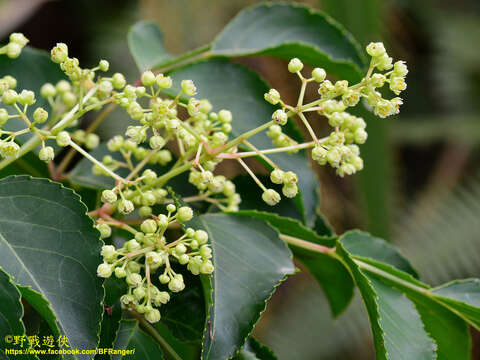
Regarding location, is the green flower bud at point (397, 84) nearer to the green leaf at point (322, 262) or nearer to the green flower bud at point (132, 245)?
the green leaf at point (322, 262)

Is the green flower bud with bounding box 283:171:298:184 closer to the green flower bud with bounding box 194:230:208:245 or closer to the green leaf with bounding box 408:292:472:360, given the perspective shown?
the green flower bud with bounding box 194:230:208:245

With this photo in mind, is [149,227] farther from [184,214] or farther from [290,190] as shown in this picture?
[290,190]

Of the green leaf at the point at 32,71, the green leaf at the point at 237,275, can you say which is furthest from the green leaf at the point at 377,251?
the green leaf at the point at 32,71

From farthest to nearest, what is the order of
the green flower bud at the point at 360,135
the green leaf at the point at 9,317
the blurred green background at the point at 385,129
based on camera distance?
the blurred green background at the point at 385,129, the green flower bud at the point at 360,135, the green leaf at the point at 9,317

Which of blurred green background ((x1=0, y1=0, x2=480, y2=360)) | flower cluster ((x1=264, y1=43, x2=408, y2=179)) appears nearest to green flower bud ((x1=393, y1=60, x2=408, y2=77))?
flower cluster ((x1=264, y1=43, x2=408, y2=179))

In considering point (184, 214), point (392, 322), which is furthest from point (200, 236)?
point (392, 322)

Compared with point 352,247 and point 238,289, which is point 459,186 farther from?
point 238,289
